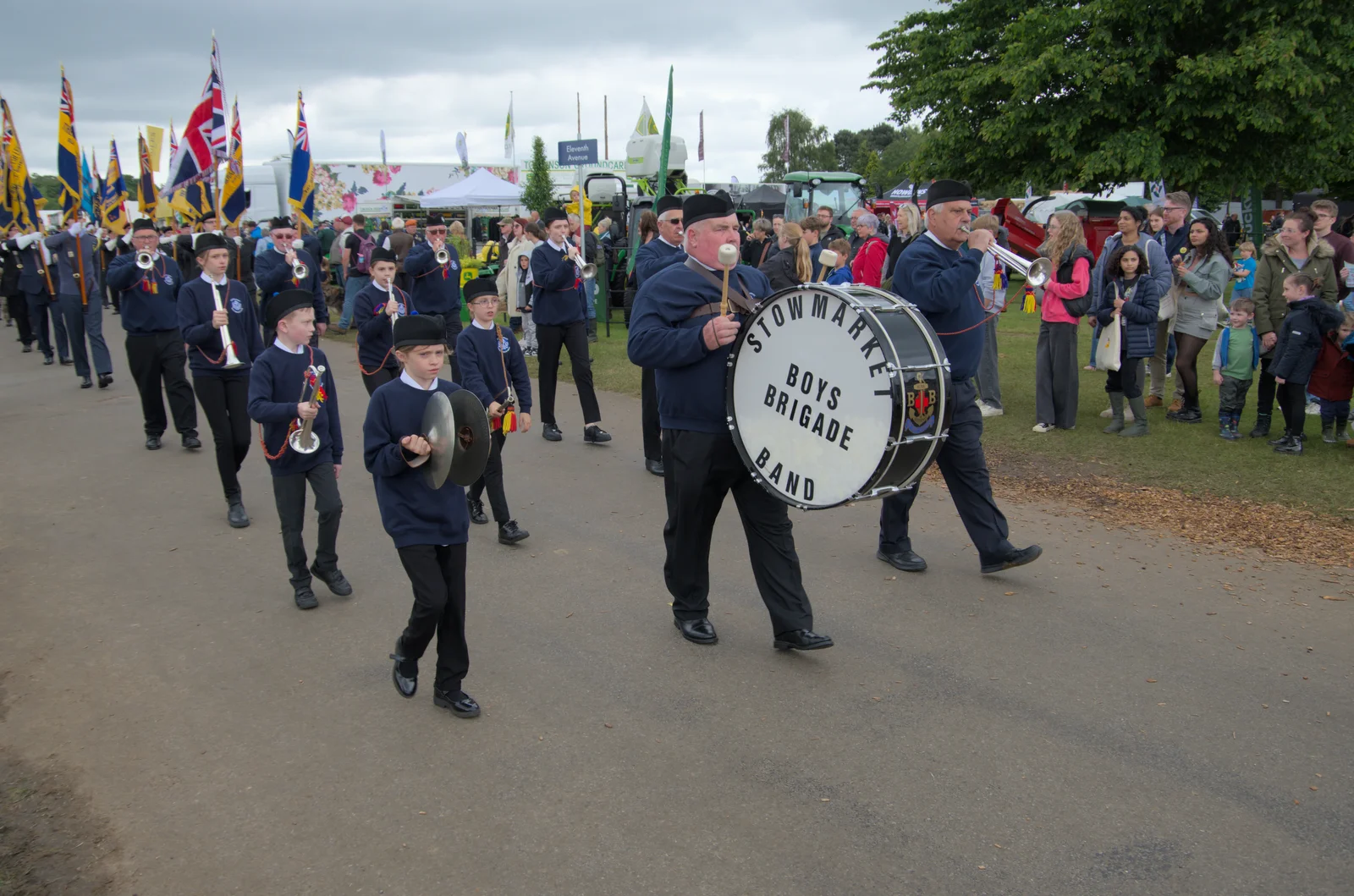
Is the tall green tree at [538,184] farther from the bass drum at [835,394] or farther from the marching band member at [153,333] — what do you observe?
the bass drum at [835,394]

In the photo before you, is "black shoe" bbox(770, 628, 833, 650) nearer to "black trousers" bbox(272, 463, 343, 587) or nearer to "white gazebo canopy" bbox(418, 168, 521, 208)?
"black trousers" bbox(272, 463, 343, 587)

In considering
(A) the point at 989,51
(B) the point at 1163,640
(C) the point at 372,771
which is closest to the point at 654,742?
(C) the point at 372,771

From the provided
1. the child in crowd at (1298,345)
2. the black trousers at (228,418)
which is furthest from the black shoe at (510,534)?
the child in crowd at (1298,345)

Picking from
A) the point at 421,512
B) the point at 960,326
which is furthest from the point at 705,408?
the point at 960,326

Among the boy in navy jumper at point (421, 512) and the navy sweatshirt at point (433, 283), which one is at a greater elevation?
the navy sweatshirt at point (433, 283)

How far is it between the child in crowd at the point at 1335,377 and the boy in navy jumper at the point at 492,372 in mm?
6440

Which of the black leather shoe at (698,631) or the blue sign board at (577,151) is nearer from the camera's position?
the black leather shoe at (698,631)

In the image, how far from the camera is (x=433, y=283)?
10820 mm

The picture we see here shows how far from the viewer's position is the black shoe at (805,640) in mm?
4848

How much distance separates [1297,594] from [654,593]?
3494 mm

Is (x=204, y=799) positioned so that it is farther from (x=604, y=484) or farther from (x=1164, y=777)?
(x=604, y=484)

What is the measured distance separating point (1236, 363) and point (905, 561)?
4.64 meters

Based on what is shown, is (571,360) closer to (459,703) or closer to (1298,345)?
(459,703)

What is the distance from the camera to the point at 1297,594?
5.48 metres
